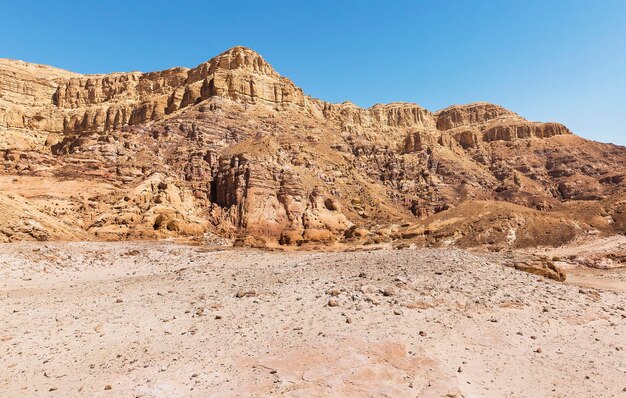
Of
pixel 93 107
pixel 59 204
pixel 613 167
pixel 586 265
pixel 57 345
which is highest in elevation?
pixel 93 107

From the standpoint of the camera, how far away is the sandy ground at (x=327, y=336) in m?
7.26

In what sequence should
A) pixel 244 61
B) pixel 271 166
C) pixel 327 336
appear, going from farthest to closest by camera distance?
pixel 244 61 < pixel 271 166 < pixel 327 336

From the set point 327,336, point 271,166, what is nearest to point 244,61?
point 271,166

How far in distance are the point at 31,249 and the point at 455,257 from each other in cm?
2028

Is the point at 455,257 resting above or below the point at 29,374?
above

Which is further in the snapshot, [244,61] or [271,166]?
[244,61]

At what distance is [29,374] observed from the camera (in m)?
7.92

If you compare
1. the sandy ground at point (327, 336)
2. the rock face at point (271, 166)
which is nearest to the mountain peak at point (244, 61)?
the rock face at point (271, 166)

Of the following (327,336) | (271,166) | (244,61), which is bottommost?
(327,336)

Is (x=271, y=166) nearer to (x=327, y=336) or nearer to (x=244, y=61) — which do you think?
(x=244, y=61)

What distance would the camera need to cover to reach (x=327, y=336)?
8.63m

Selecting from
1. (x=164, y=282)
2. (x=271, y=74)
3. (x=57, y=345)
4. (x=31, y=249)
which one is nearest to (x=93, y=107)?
(x=271, y=74)

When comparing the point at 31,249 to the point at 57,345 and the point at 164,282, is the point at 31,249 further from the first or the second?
the point at 57,345

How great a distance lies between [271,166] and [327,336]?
40.1 metres
